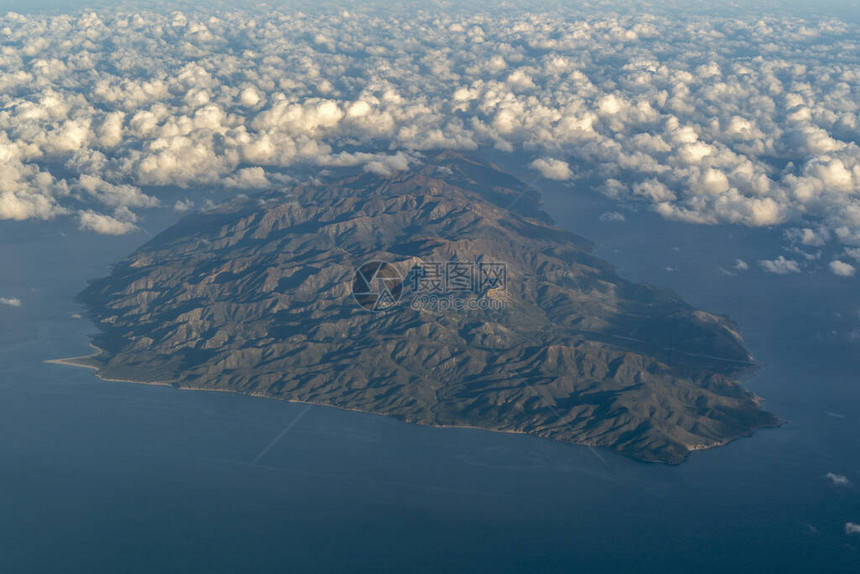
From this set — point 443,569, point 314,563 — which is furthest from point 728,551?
point 314,563

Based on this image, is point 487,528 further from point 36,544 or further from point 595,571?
point 36,544

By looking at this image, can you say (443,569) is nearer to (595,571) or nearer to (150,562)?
(595,571)

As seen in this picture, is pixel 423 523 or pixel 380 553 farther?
pixel 423 523

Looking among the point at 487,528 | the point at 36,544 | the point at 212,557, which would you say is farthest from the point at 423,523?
the point at 36,544

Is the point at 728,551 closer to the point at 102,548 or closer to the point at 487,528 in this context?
the point at 487,528

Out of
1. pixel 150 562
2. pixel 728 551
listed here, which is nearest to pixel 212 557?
pixel 150 562

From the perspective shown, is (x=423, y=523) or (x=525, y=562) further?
(x=423, y=523)

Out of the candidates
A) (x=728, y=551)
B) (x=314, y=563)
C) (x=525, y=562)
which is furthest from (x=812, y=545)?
(x=314, y=563)

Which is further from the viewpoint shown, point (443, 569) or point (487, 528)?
point (487, 528)
